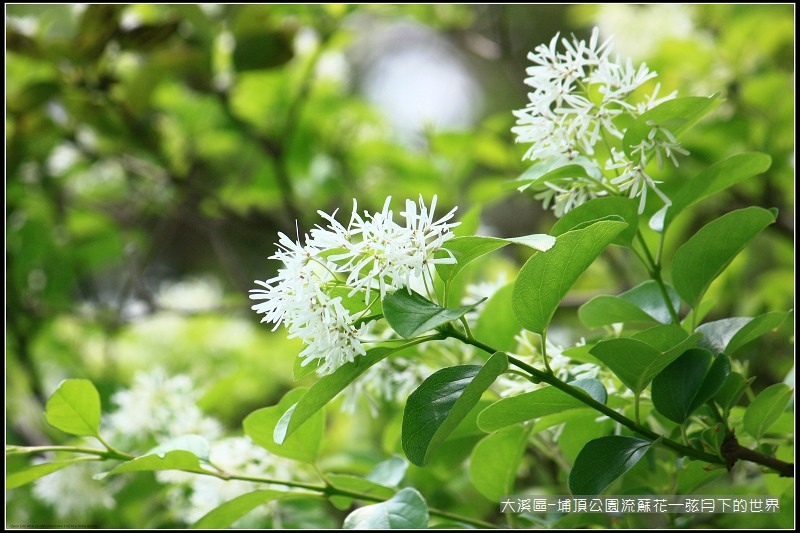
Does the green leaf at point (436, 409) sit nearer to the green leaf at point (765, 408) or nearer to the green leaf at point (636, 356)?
the green leaf at point (636, 356)

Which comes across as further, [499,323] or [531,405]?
[499,323]

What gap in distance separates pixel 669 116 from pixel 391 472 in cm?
35

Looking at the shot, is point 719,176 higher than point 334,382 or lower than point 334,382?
higher

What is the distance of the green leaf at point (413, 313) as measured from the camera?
394mm

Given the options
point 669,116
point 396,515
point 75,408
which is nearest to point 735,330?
point 669,116

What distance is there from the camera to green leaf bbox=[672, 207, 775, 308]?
1.67ft

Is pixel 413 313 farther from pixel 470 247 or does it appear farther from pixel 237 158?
pixel 237 158

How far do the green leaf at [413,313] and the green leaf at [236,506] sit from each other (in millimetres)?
239

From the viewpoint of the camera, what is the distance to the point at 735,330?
0.52 m

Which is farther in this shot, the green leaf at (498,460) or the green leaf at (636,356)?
the green leaf at (498,460)

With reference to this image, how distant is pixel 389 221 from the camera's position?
1.39 feet

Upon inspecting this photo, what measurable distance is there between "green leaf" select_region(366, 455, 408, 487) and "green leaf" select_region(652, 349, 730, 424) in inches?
8.7

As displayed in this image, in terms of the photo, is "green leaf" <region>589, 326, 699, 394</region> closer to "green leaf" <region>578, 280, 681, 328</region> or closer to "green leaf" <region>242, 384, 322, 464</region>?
"green leaf" <region>578, 280, 681, 328</region>

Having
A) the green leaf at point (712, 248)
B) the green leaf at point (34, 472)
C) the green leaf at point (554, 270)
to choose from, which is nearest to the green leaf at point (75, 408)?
the green leaf at point (34, 472)
